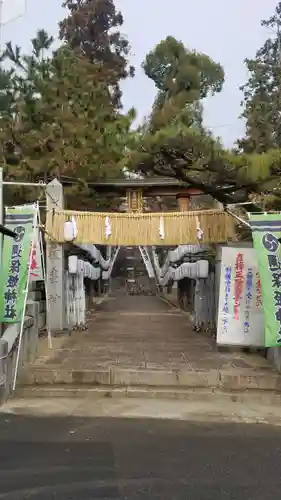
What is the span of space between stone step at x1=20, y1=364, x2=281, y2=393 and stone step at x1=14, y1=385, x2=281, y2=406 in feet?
0.48

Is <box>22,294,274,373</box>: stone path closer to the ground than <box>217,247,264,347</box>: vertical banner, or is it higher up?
closer to the ground

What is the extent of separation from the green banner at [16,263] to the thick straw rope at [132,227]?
369 centimetres

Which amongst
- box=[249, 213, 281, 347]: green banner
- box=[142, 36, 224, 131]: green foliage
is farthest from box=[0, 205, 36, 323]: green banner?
box=[142, 36, 224, 131]: green foliage

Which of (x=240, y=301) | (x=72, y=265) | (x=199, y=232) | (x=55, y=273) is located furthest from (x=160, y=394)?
(x=72, y=265)

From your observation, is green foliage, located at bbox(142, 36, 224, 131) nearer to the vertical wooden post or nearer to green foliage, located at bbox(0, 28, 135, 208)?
the vertical wooden post

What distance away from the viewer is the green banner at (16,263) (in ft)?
33.3

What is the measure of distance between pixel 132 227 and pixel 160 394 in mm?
5941

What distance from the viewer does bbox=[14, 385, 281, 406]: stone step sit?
9.20m

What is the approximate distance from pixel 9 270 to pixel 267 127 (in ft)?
43.2

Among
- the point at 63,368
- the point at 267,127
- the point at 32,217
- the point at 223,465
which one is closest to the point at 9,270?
the point at 32,217

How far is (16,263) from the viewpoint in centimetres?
1033

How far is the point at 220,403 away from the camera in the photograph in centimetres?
902

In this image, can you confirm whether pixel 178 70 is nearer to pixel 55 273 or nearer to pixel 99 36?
pixel 99 36

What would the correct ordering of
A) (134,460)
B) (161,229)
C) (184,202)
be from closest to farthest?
(134,460) < (161,229) < (184,202)
